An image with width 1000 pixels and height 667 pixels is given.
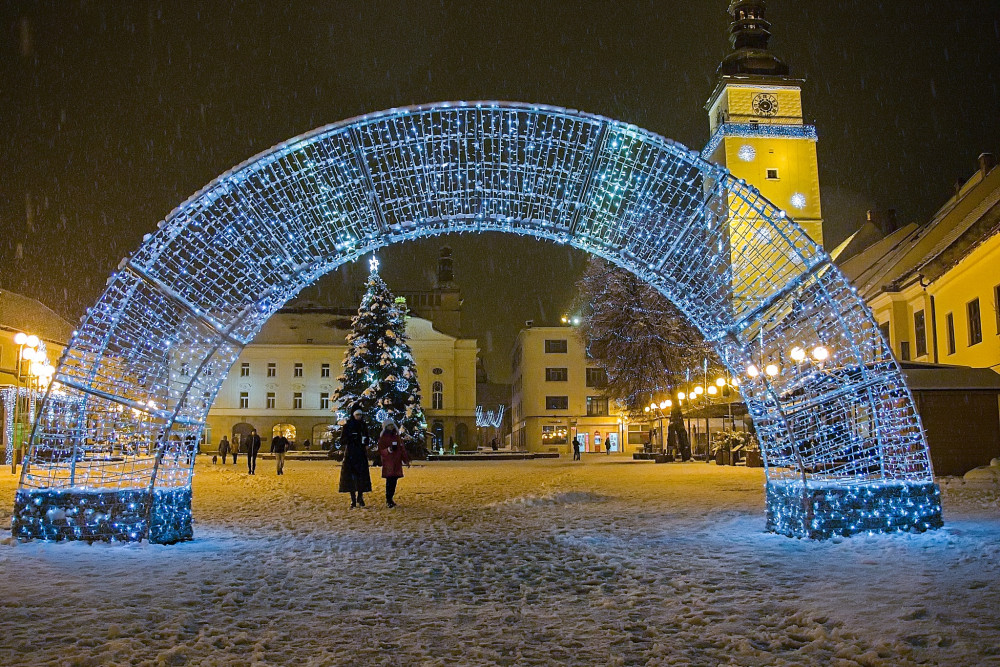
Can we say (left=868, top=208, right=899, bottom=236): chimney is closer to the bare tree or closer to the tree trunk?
the bare tree

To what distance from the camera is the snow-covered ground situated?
4723 mm

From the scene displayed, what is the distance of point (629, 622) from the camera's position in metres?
5.44

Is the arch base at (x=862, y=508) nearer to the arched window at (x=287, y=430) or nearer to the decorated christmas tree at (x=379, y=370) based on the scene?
the decorated christmas tree at (x=379, y=370)

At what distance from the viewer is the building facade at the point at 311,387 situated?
60562mm

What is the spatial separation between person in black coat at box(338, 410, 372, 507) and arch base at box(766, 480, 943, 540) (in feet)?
24.9

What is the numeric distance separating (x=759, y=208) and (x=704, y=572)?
388 centimetres

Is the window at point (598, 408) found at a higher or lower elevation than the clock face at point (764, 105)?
lower

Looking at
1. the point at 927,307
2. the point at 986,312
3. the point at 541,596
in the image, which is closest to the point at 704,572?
the point at 541,596

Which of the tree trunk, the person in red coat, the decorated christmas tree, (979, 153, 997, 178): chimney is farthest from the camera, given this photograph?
the decorated christmas tree

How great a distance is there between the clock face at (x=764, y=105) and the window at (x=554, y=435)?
27629 mm

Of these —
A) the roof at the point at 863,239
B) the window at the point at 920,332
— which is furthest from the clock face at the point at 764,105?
the window at the point at 920,332

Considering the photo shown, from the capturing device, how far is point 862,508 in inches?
348

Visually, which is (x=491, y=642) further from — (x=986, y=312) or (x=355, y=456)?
(x=986, y=312)

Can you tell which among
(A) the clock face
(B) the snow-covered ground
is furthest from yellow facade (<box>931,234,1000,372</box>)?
(A) the clock face
